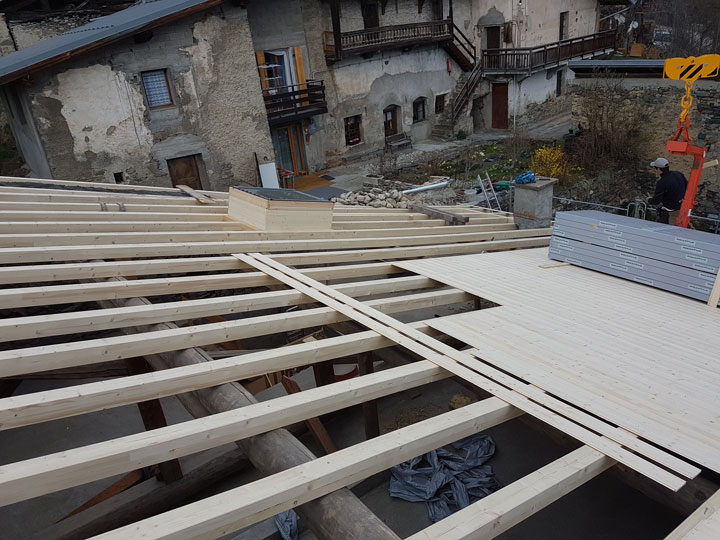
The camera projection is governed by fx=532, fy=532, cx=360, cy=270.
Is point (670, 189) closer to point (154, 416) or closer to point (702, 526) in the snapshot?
point (702, 526)

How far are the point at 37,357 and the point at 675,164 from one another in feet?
54.4

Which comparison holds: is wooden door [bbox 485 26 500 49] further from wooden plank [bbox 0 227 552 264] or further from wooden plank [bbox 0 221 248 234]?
wooden plank [bbox 0 221 248 234]

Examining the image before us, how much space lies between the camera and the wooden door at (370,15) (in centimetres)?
2080

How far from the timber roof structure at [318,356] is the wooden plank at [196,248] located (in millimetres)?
21

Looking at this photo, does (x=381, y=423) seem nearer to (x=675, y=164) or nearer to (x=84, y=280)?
(x=84, y=280)

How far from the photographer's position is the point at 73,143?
44.5 ft

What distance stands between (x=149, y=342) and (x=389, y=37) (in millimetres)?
20311

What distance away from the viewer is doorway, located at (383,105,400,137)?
2288 centimetres

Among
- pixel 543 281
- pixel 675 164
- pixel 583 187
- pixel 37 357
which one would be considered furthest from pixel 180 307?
pixel 675 164

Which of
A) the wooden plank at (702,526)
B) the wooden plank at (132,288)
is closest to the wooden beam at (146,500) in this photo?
the wooden plank at (132,288)

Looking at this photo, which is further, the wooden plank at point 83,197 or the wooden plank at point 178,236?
the wooden plank at point 83,197

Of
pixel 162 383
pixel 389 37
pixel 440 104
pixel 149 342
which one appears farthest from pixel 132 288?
pixel 440 104

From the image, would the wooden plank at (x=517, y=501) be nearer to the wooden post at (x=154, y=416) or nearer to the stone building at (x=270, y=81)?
the wooden post at (x=154, y=416)

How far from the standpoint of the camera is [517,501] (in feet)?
8.23
